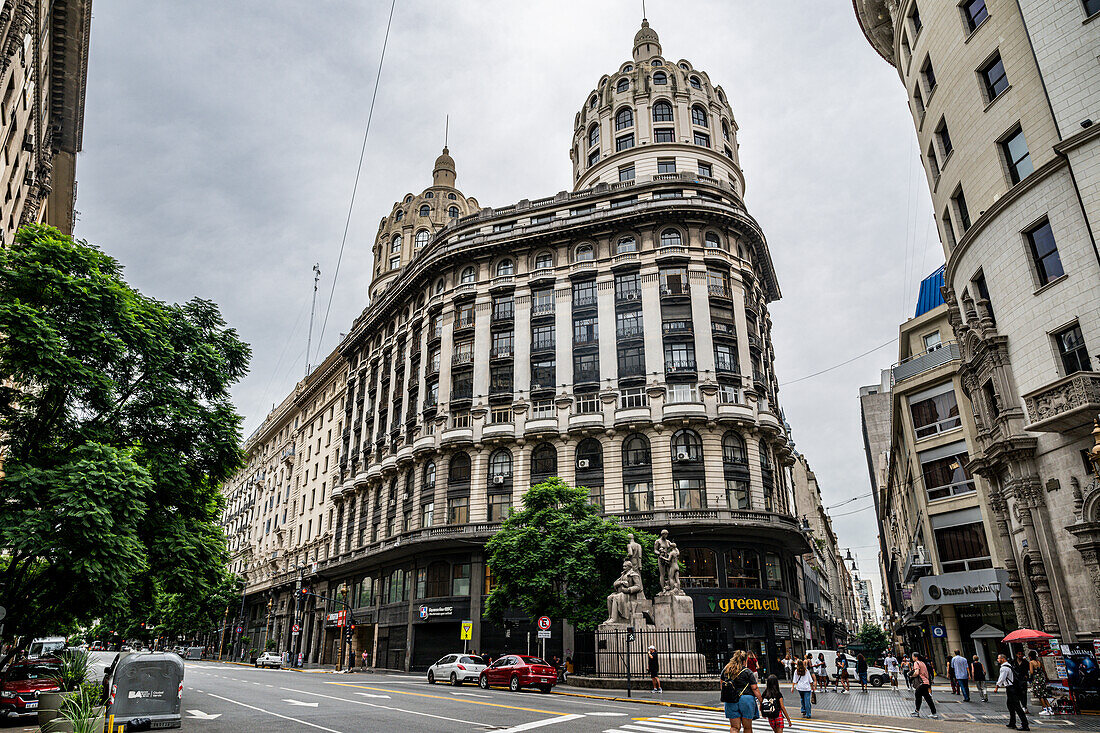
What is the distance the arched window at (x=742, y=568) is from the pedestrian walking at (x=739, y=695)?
101ft

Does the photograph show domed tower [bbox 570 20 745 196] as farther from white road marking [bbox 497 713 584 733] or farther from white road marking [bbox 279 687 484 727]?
white road marking [bbox 497 713 584 733]

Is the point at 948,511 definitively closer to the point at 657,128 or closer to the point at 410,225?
the point at 657,128

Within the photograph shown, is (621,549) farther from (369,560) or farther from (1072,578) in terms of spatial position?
(369,560)

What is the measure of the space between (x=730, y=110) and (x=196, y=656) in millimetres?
85400

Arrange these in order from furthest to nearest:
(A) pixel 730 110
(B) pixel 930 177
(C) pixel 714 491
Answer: (A) pixel 730 110 < (C) pixel 714 491 < (B) pixel 930 177

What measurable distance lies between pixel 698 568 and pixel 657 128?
37397 millimetres

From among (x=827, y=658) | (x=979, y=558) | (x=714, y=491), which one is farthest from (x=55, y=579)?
(x=979, y=558)

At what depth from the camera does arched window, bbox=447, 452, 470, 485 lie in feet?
→ 163

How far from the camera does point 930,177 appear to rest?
106 ft

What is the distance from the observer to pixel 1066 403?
20.6 m

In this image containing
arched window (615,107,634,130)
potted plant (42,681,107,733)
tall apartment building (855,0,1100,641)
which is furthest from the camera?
arched window (615,107,634,130)

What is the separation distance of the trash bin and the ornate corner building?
28.1 meters

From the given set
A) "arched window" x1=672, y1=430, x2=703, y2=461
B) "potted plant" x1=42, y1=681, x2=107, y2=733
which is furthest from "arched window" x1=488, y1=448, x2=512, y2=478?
"potted plant" x1=42, y1=681, x2=107, y2=733

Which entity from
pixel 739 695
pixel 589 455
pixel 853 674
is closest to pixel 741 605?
pixel 853 674
